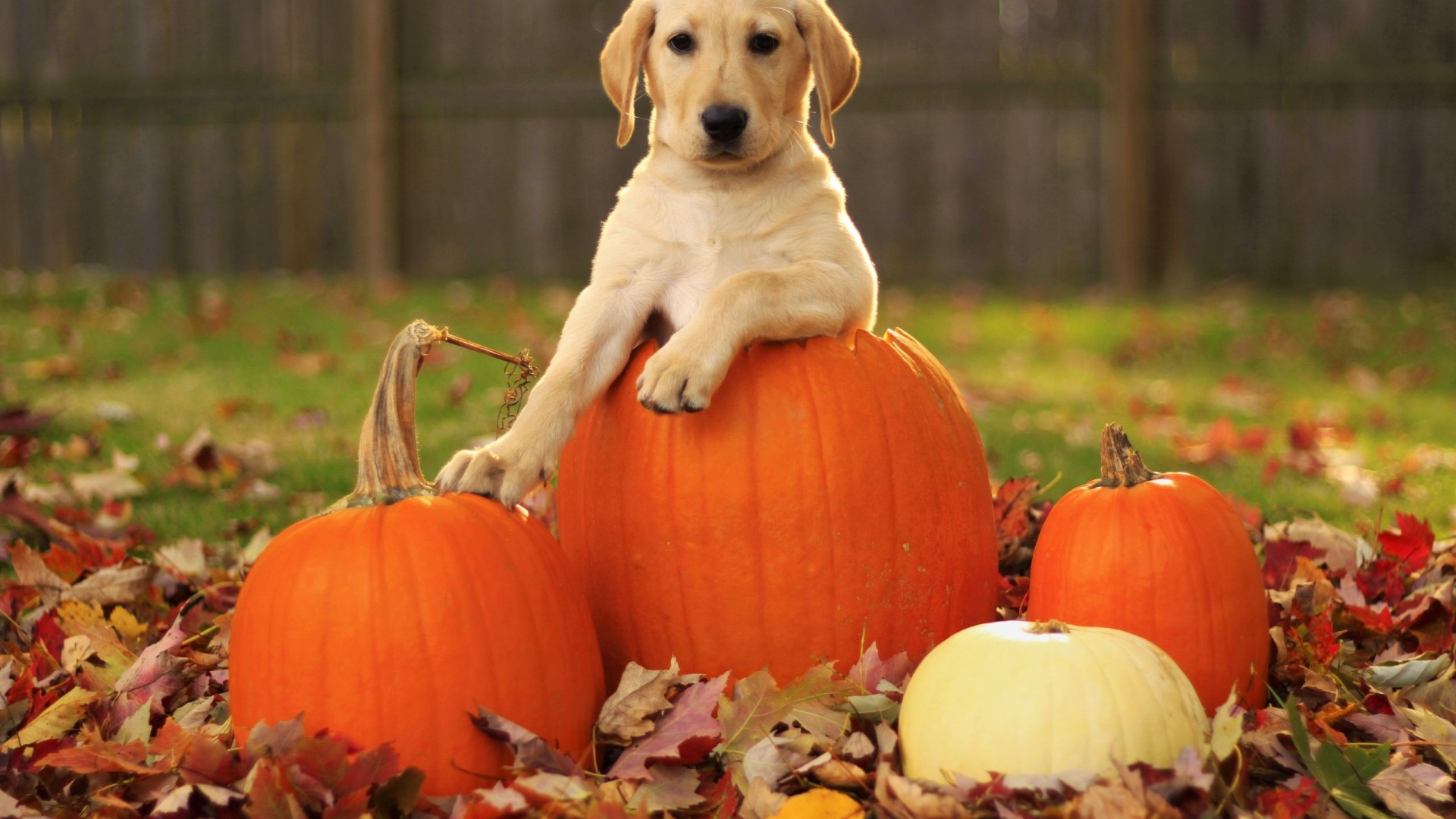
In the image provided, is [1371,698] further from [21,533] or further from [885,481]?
[21,533]

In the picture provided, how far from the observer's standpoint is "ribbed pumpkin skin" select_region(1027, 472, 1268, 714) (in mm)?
2266

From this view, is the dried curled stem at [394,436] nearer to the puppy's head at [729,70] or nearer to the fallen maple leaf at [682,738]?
the fallen maple leaf at [682,738]

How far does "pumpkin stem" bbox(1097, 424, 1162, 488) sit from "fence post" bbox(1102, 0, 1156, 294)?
7.77 m

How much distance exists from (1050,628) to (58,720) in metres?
1.70

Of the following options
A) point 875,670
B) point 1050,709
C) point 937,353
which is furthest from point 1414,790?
point 937,353

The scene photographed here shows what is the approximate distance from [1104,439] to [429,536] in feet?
4.07

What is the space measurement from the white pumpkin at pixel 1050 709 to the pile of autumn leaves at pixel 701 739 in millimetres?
38

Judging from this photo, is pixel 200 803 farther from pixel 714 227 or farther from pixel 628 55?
pixel 628 55

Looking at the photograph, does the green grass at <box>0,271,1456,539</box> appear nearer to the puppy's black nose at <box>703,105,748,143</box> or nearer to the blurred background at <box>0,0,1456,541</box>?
the blurred background at <box>0,0,1456,541</box>

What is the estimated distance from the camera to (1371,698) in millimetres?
2330

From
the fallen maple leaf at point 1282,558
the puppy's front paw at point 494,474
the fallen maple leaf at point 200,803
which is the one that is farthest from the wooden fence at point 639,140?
the fallen maple leaf at point 200,803

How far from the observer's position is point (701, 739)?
2.07m

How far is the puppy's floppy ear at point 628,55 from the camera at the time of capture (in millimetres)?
2744

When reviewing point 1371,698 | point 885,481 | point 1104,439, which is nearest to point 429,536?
point 885,481
